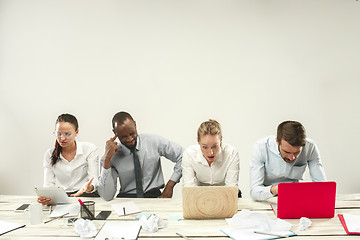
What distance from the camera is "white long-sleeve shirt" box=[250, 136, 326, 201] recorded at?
2340 mm

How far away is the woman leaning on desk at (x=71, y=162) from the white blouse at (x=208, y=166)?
2.47 feet

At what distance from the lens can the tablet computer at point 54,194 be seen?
198cm

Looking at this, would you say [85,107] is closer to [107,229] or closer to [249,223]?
[107,229]

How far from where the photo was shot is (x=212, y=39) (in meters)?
3.54

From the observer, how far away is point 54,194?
6.66 ft

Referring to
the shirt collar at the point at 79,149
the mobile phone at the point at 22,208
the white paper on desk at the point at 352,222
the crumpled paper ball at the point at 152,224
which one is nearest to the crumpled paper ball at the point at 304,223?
the white paper on desk at the point at 352,222

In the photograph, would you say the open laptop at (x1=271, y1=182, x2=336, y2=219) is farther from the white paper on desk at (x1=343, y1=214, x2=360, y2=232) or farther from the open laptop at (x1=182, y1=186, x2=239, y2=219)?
the open laptop at (x1=182, y1=186, x2=239, y2=219)

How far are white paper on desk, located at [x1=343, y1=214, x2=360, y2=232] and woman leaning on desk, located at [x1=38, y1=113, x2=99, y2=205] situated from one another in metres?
1.78

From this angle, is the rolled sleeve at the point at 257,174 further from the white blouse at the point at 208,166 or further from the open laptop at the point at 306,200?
the open laptop at the point at 306,200

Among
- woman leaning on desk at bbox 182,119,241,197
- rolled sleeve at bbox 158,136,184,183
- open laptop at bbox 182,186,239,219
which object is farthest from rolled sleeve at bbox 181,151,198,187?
open laptop at bbox 182,186,239,219

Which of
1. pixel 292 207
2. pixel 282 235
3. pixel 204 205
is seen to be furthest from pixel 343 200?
pixel 204 205

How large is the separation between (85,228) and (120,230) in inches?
6.7

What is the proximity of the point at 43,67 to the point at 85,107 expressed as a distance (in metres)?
0.65

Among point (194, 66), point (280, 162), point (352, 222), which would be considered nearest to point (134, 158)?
point (280, 162)
